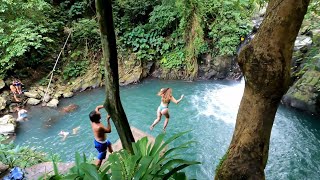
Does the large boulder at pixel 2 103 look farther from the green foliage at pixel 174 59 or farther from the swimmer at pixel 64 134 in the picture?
the green foliage at pixel 174 59

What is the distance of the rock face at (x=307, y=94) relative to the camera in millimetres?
7512

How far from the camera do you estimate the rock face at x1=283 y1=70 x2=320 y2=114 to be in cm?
751

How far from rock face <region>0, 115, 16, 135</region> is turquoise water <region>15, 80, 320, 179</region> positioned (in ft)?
0.70

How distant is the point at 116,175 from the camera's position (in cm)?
176

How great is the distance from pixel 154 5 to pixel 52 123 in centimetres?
655

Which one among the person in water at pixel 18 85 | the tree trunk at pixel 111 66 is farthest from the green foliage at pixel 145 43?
the tree trunk at pixel 111 66

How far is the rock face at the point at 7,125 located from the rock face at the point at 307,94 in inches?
320

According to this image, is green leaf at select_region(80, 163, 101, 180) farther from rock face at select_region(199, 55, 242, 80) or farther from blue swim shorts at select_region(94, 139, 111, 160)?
rock face at select_region(199, 55, 242, 80)

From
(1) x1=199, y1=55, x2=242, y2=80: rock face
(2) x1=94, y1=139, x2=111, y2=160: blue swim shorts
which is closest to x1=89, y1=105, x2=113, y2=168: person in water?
(2) x1=94, y1=139, x2=111, y2=160: blue swim shorts

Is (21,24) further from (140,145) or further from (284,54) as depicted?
(284,54)

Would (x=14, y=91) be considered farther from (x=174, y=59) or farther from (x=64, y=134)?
(x=174, y=59)

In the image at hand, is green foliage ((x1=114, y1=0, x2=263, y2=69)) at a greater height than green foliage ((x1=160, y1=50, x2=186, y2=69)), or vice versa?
green foliage ((x1=114, y1=0, x2=263, y2=69))

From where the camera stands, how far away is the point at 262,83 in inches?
65.7

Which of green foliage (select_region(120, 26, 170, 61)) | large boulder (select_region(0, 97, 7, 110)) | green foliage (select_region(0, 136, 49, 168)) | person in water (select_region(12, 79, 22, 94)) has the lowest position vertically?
large boulder (select_region(0, 97, 7, 110))
